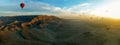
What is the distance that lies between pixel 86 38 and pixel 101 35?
323 cm

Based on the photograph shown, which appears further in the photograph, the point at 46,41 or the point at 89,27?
the point at 46,41

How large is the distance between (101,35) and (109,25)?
6.73ft

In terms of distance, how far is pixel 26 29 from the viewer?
91.1ft

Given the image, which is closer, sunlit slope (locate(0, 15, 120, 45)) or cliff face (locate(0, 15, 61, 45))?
sunlit slope (locate(0, 15, 120, 45))

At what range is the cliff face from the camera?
2446 centimetres

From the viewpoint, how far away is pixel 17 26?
2802 centimetres

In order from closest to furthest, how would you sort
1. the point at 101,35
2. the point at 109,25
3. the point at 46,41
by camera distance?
the point at 109,25 < the point at 101,35 < the point at 46,41

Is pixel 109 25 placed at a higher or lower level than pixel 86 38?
higher

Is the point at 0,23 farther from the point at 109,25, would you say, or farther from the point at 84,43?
the point at 109,25

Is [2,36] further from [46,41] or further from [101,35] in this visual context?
[101,35]

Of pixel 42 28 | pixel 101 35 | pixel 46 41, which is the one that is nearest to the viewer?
pixel 101 35

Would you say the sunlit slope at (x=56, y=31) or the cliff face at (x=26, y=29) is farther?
the cliff face at (x=26, y=29)

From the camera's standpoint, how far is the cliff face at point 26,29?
2446 cm

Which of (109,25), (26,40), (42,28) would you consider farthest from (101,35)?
(26,40)
